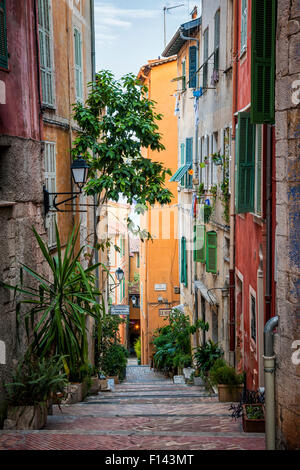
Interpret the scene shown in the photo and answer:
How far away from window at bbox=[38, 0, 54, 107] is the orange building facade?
16.2 m

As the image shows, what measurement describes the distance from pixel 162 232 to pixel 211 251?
13.9 metres

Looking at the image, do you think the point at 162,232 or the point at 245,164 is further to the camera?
the point at 162,232

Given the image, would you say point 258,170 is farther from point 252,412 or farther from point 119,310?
point 119,310

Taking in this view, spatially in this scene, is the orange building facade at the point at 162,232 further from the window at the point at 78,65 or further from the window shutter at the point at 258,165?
the window shutter at the point at 258,165

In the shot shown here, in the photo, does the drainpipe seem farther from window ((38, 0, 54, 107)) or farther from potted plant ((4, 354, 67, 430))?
window ((38, 0, 54, 107))

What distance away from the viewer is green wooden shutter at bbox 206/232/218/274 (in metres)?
13.8

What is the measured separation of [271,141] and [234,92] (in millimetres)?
3855

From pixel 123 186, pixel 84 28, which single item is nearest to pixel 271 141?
pixel 123 186

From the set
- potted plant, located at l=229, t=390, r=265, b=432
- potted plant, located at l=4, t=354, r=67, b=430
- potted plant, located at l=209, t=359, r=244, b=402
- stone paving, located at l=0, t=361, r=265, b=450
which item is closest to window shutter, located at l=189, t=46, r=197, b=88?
potted plant, located at l=209, t=359, r=244, b=402

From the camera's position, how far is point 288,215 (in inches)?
198

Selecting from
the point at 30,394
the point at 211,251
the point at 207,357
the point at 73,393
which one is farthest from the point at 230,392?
the point at 211,251

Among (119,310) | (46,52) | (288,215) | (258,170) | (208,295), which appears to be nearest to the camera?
(288,215)

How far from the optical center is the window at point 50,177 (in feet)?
34.9

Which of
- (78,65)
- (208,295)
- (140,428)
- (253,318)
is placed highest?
(78,65)
